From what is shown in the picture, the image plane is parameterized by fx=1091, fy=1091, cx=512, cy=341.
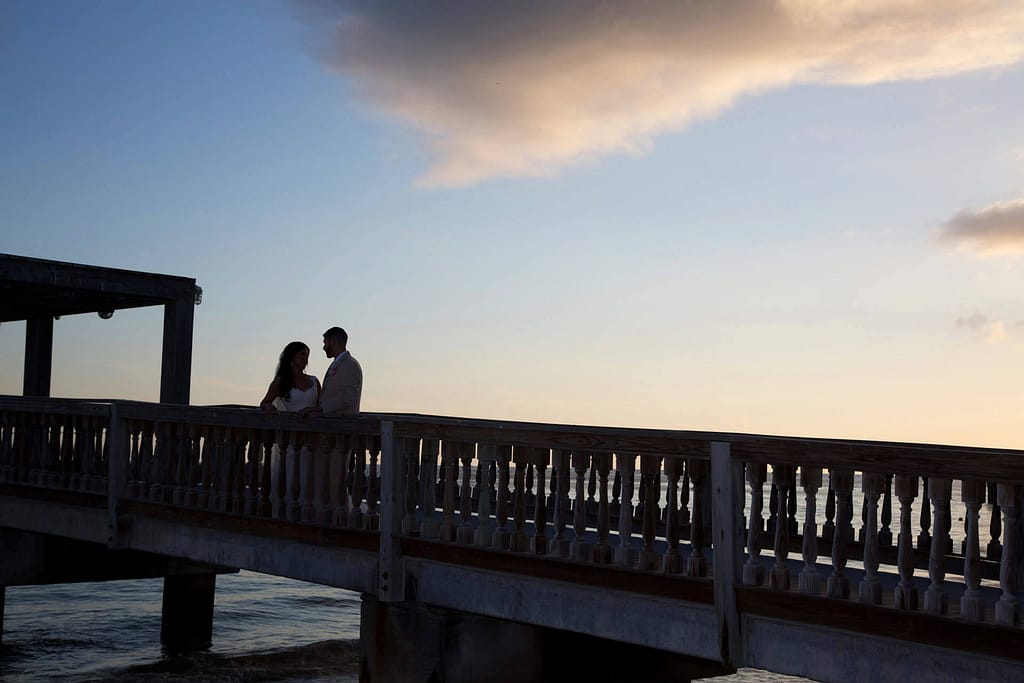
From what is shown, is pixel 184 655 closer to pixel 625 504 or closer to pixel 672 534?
pixel 625 504

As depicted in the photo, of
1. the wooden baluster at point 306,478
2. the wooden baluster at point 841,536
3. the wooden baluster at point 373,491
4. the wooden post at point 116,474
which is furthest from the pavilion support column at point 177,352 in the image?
the wooden baluster at point 841,536

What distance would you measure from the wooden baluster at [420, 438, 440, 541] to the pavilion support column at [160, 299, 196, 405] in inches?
437

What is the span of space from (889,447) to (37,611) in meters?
25.0

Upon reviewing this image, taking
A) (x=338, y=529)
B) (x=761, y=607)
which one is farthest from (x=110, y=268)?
(x=761, y=607)

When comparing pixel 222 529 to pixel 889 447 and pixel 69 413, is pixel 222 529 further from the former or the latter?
pixel 889 447

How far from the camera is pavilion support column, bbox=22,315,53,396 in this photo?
73.7 ft

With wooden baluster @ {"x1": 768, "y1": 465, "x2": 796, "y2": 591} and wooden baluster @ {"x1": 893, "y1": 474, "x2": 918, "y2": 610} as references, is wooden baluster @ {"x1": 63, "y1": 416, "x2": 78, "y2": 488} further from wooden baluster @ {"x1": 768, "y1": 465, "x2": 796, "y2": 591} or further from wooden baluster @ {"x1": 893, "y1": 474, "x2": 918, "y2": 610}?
wooden baluster @ {"x1": 893, "y1": 474, "x2": 918, "y2": 610}

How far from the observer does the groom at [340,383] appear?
372 inches

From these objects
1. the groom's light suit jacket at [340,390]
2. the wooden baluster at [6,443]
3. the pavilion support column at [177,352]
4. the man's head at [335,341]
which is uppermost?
the pavilion support column at [177,352]

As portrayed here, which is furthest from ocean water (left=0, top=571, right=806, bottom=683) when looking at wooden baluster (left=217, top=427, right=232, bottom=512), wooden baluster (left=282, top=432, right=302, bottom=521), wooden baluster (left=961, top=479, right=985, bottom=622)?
wooden baluster (left=961, top=479, right=985, bottom=622)

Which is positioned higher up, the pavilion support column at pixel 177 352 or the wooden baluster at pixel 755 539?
the pavilion support column at pixel 177 352

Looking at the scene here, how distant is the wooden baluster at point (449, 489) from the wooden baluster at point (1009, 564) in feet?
12.6

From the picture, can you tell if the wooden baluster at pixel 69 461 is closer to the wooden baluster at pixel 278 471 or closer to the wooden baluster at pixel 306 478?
the wooden baluster at pixel 278 471

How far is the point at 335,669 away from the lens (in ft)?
57.7
